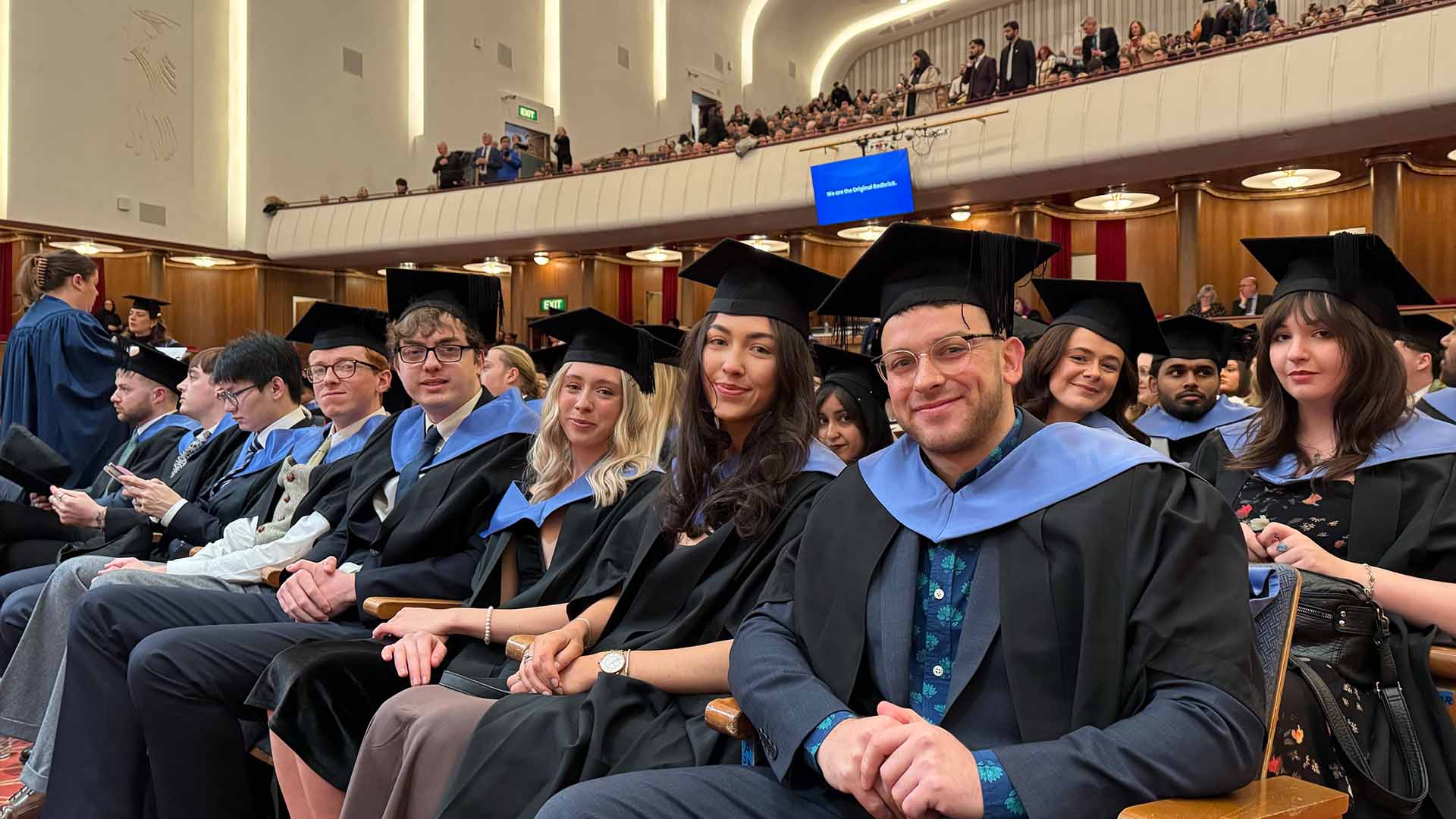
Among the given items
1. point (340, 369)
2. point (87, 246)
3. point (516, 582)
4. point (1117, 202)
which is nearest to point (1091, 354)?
point (516, 582)

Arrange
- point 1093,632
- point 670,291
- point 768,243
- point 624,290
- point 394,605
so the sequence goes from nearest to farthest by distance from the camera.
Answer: point 1093,632 → point 394,605 → point 768,243 → point 624,290 → point 670,291

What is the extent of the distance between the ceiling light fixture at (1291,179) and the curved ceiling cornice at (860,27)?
14.1 m

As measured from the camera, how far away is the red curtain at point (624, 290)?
20312mm

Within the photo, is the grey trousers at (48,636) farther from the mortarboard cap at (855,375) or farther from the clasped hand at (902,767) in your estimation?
the clasped hand at (902,767)

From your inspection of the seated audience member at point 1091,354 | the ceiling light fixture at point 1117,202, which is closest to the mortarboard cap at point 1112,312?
the seated audience member at point 1091,354

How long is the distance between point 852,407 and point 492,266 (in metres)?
17.4

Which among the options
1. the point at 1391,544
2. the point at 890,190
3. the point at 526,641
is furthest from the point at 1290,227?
the point at 526,641

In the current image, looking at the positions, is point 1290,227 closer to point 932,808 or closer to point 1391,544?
point 1391,544

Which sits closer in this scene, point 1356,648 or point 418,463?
point 1356,648

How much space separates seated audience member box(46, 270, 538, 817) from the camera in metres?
2.72

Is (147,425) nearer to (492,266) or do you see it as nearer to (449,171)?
(449,171)

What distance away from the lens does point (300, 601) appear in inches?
122

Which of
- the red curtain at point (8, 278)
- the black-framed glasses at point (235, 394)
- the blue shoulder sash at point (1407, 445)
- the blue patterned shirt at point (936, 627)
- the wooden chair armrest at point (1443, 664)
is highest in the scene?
the red curtain at point (8, 278)

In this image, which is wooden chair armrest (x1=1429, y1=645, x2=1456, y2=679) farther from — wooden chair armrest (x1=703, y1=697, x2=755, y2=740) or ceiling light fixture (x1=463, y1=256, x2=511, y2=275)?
ceiling light fixture (x1=463, y1=256, x2=511, y2=275)
